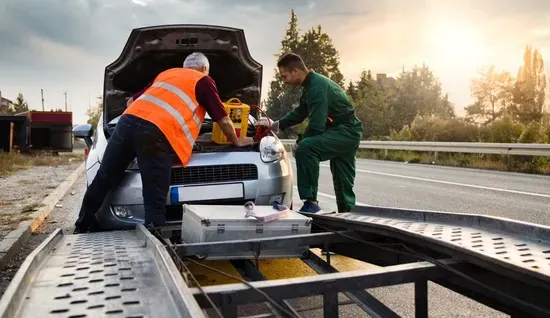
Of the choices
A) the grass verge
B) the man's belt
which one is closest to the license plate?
the man's belt

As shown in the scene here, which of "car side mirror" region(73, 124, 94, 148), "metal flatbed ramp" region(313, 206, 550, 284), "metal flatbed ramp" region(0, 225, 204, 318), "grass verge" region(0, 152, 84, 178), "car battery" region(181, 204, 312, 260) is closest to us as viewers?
"metal flatbed ramp" region(0, 225, 204, 318)

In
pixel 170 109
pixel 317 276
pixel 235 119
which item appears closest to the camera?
pixel 317 276

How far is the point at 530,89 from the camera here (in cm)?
6631

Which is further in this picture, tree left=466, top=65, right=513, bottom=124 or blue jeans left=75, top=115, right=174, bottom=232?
tree left=466, top=65, right=513, bottom=124

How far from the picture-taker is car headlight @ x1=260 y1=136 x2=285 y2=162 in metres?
4.81

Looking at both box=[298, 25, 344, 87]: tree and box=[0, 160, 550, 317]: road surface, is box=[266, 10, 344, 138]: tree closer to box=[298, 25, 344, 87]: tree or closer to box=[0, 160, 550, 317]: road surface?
box=[298, 25, 344, 87]: tree

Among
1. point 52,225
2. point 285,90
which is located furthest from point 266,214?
point 285,90

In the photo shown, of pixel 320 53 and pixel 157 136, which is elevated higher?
pixel 320 53

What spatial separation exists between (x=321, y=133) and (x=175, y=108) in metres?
1.63

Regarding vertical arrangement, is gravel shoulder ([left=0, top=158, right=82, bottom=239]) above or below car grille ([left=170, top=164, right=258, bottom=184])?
below

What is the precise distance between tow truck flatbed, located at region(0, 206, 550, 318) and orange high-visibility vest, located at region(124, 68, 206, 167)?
110 cm

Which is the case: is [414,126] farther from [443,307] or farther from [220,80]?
[443,307]

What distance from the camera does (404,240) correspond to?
2934 millimetres

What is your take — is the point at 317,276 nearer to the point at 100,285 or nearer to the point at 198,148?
the point at 100,285
